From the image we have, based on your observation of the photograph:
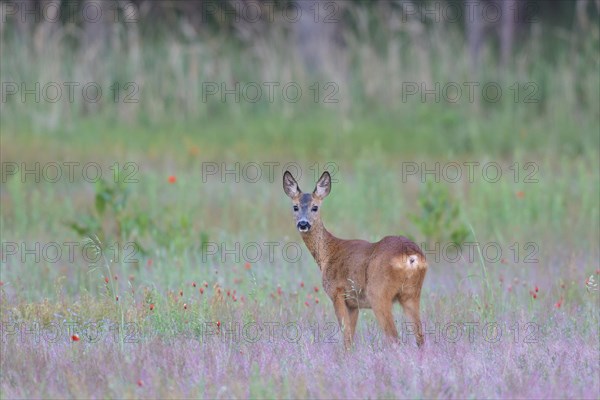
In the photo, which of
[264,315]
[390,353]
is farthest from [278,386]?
[264,315]

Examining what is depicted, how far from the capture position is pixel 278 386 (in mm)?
6508

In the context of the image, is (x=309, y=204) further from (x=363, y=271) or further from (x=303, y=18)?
(x=303, y=18)

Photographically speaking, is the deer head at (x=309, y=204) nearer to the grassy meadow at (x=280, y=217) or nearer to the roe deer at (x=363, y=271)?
the roe deer at (x=363, y=271)

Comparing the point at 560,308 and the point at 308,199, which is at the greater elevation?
the point at 308,199

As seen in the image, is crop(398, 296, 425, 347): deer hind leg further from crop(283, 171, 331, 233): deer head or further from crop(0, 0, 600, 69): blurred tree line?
crop(0, 0, 600, 69): blurred tree line

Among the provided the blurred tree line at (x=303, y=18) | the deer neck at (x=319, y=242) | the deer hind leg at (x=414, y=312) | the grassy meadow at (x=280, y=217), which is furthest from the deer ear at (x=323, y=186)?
the blurred tree line at (x=303, y=18)

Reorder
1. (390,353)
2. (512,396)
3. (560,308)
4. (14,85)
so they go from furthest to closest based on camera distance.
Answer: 1. (14,85)
2. (560,308)
3. (390,353)
4. (512,396)

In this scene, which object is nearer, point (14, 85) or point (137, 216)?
point (137, 216)

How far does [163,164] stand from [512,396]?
386 inches

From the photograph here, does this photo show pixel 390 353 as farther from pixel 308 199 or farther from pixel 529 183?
pixel 529 183

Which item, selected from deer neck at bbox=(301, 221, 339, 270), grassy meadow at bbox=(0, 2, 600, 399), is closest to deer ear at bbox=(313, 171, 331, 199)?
deer neck at bbox=(301, 221, 339, 270)

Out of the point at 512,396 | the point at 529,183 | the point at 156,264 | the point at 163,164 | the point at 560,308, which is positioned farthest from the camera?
the point at 163,164

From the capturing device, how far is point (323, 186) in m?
8.53

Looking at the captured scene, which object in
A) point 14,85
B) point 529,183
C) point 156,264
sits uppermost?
point 14,85
